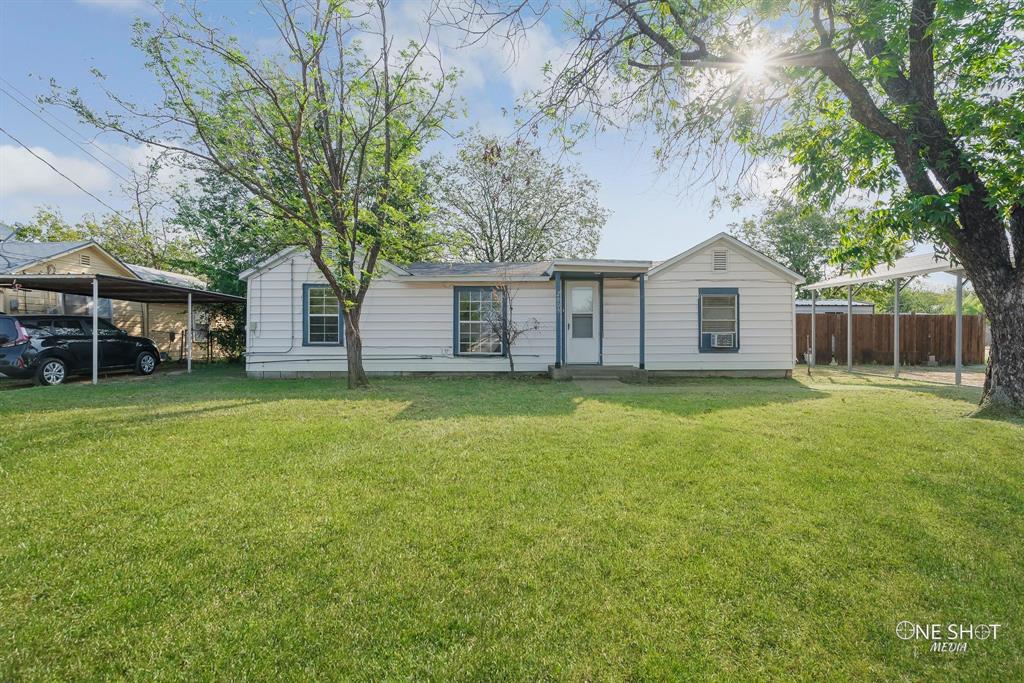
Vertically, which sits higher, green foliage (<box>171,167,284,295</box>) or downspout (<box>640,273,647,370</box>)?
green foliage (<box>171,167,284,295</box>)

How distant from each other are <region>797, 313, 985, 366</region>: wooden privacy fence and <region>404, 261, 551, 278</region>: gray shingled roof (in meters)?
10.7

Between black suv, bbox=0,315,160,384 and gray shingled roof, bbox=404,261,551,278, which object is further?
gray shingled roof, bbox=404,261,551,278

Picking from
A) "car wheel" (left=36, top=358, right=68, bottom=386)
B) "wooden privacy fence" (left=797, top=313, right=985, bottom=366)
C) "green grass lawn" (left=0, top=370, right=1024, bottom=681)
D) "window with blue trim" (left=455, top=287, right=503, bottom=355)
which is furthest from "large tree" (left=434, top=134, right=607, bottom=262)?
"green grass lawn" (left=0, top=370, right=1024, bottom=681)

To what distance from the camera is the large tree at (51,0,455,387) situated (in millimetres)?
7781

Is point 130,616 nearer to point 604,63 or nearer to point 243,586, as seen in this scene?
point 243,586

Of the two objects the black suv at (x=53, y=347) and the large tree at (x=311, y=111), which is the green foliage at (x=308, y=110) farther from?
the black suv at (x=53, y=347)

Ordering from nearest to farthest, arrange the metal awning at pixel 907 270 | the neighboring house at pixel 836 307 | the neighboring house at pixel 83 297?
the metal awning at pixel 907 270, the neighboring house at pixel 83 297, the neighboring house at pixel 836 307

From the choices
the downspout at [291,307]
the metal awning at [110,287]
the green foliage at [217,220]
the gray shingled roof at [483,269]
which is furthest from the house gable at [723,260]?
the green foliage at [217,220]

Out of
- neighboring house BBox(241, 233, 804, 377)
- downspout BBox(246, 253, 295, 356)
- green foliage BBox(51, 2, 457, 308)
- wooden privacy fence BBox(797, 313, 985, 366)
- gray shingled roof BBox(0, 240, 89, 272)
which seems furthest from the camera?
wooden privacy fence BBox(797, 313, 985, 366)

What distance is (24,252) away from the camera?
11797 mm

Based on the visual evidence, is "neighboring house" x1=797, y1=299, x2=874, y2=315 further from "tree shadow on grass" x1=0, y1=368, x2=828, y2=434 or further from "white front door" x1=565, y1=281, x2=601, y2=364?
"white front door" x1=565, y1=281, x2=601, y2=364

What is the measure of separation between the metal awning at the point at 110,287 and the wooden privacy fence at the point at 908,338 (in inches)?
784

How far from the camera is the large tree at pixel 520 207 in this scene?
67.6 feet

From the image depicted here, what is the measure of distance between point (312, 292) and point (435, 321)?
3.25 meters
